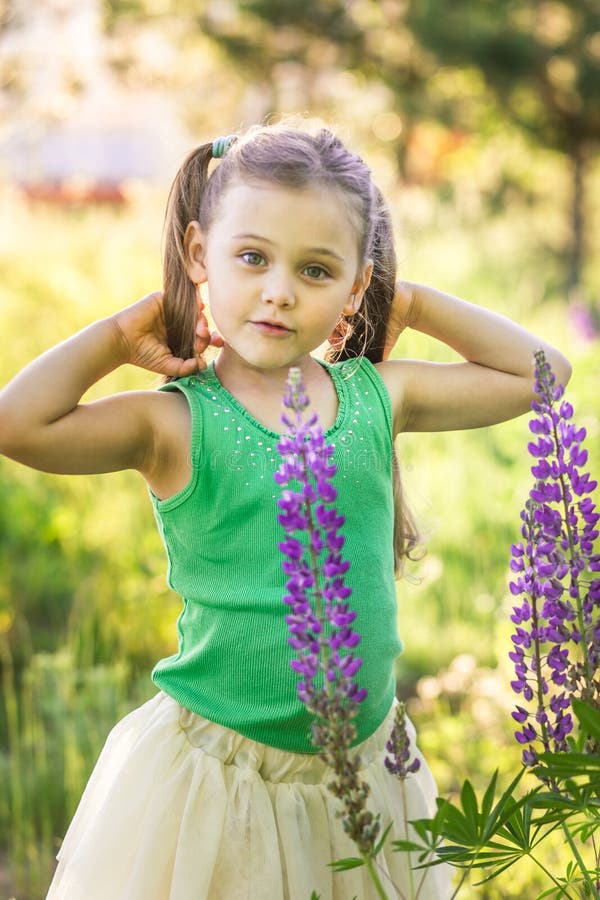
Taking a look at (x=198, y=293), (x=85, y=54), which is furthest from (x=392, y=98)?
(x=198, y=293)

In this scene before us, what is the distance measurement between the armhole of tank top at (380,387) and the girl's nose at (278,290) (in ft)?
0.96

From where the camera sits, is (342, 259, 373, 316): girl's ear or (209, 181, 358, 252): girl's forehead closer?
(209, 181, 358, 252): girl's forehead

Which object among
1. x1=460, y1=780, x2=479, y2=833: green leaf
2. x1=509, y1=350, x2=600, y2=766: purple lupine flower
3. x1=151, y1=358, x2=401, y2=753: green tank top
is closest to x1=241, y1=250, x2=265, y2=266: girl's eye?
x1=151, y1=358, x2=401, y2=753: green tank top

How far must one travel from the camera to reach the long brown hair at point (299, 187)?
5.59 ft

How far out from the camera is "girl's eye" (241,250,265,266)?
168 centimetres

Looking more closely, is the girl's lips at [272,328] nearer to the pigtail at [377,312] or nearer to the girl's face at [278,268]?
the girl's face at [278,268]

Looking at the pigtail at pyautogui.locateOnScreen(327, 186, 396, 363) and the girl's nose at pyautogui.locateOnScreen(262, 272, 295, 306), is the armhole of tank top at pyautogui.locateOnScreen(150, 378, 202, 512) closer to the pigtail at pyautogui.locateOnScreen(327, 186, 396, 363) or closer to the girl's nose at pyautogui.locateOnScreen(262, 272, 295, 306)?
the girl's nose at pyautogui.locateOnScreen(262, 272, 295, 306)

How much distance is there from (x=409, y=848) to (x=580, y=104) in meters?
12.7

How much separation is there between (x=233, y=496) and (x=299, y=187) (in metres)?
0.46

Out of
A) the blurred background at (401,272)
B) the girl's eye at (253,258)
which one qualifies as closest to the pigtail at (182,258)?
the blurred background at (401,272)

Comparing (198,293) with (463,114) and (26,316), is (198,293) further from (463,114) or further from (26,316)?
(463,114)

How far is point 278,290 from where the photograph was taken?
1.64 m

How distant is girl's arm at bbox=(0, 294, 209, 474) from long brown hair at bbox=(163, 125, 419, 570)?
129 millimetres

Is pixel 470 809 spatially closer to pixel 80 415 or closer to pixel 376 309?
pixel 80 415
